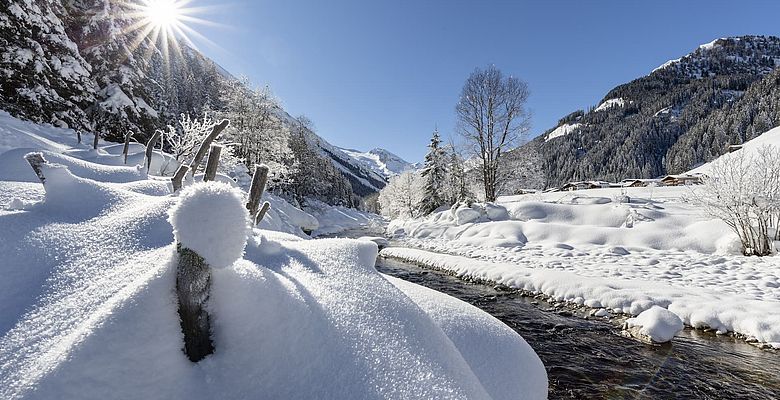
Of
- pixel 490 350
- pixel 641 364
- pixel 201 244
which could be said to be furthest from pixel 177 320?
pixel 641 364

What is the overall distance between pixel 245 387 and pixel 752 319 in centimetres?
906

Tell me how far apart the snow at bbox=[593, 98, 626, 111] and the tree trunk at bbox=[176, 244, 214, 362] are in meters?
194

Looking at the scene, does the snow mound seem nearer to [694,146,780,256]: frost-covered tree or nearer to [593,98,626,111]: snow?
[694,146,780,256]: frost-covered tree

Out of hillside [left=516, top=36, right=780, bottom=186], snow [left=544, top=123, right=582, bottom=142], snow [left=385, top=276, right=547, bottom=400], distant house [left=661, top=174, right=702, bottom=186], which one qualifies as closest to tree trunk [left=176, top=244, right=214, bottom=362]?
snow [left=385, top=276, right=547, bottom=400]

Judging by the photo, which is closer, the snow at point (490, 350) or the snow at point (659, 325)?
the snow at point (490, 350)

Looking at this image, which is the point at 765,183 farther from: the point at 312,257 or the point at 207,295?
the point at 207,295

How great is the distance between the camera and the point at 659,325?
20.1 feet

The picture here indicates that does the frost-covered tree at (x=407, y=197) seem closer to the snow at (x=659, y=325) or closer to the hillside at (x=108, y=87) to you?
the hillside at (x=108, y=87)

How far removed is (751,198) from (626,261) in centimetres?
421

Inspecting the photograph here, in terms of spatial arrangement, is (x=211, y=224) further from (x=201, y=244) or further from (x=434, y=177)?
(x=434, y=177)

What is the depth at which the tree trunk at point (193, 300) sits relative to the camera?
1.37 m

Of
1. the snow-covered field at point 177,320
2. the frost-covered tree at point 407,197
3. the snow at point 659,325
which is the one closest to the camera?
the snow-covered field at point 177,320

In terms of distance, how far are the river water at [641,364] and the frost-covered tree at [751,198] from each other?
23.2 ft

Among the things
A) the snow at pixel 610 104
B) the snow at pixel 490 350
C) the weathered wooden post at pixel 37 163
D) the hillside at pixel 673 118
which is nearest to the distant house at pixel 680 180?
the hillside at pixel 673 118
